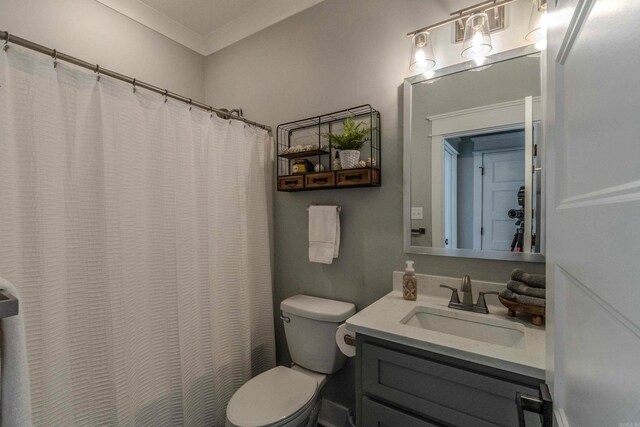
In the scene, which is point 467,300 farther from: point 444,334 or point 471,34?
point 471,34

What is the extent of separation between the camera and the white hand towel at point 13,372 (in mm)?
441

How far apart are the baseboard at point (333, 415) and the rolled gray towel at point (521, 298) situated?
1129mm

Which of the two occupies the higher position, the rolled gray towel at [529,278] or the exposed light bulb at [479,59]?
the exposed light bulb at [479,59]

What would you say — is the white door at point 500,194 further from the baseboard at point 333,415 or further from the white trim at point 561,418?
the baseboard at point 333,415

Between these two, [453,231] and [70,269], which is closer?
[70,269]

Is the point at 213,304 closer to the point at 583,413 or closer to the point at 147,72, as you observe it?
the point at 583,413

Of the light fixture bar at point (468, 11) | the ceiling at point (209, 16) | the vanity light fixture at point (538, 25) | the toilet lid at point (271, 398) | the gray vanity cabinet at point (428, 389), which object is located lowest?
the toilet lid at point (271, 398)

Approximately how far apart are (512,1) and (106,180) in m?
1.81

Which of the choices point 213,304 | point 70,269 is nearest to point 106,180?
point 70,269

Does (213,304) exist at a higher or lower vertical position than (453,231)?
lower

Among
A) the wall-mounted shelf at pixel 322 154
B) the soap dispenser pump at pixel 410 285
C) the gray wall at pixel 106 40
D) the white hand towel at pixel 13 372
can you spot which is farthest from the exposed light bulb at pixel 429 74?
the gray wall at pixel 106 40

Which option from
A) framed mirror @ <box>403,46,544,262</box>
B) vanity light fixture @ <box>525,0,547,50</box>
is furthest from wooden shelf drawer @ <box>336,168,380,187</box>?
vanity light fixture @ <box>525,0,547,50</box>

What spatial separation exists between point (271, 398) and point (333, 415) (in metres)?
0.62

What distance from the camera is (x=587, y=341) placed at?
379 millimetres
